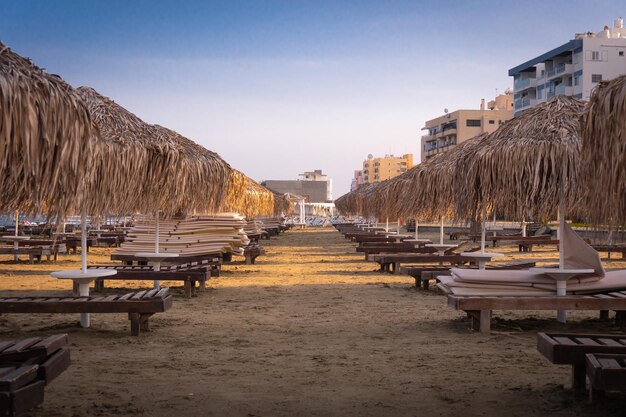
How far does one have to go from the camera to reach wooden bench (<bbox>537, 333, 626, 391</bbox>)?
5.28 m

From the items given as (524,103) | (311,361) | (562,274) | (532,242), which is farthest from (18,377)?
(524,103)

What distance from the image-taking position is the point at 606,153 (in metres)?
5.41

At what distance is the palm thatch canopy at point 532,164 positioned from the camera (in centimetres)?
870

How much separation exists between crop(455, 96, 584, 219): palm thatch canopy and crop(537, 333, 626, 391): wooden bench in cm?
332

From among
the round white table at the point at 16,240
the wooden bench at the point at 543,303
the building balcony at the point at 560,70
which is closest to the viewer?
the wooden bench at the point at 543,303

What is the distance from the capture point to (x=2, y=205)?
6629 millimetres

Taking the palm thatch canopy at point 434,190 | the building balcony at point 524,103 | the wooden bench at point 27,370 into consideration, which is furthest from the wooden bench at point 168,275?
the building balcony at point 524,103

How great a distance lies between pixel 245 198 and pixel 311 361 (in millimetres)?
15749

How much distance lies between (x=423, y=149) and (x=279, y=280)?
315 feet

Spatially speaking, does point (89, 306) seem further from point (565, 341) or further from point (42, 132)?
point (565, 341)

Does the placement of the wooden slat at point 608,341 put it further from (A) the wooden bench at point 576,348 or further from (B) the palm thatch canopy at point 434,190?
(B) the palm thatch canopy at point 434,190

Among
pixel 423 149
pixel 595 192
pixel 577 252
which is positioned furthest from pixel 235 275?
pixel 423 149

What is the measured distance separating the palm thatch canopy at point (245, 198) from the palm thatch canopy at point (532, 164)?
723 centimetres

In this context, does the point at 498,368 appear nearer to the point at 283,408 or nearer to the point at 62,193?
the point at 283,408
